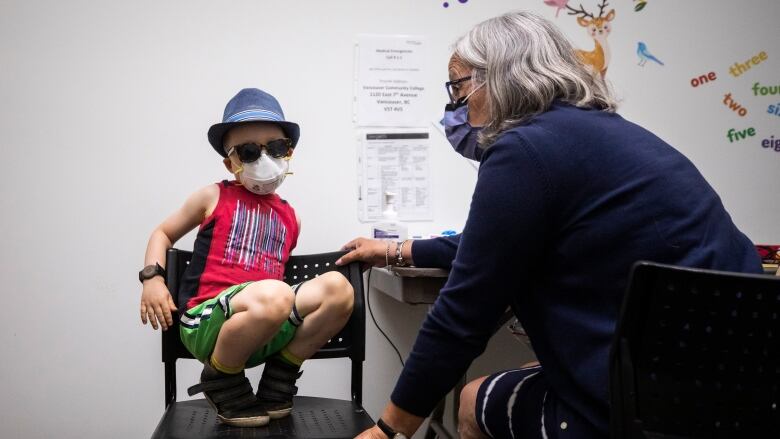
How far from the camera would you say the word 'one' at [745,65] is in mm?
2518

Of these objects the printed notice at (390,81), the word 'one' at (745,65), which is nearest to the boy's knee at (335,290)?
the printed notice at (390,81)

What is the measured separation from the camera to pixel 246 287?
4.74 feet

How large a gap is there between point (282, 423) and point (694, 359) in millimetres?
908

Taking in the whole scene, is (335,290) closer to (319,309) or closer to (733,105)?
(319,309)

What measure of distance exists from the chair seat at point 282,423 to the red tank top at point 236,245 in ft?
0.78

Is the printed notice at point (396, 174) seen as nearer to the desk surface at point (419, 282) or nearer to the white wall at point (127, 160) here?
the white wall at point (127, 160)

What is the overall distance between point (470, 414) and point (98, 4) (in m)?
1.73

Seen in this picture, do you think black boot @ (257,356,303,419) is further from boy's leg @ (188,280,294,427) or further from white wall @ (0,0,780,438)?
white wall @ (0,0,780,438)

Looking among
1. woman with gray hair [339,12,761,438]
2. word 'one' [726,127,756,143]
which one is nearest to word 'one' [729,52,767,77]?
word 'one' [726,127,756,143]

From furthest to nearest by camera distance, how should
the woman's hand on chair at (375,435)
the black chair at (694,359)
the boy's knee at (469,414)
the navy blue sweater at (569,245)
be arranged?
1. the boy's knee at (469,414)
2. the woman's hand on chair at (375,435)
3. the navy blue sweater at (569,245)
4. the black chair at (694,359)

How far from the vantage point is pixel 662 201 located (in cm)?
99

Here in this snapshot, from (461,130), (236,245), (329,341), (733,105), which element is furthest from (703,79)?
(236,245)

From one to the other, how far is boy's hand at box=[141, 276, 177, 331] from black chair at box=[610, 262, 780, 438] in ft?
3.23

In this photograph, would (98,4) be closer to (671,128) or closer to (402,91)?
(402,91)
